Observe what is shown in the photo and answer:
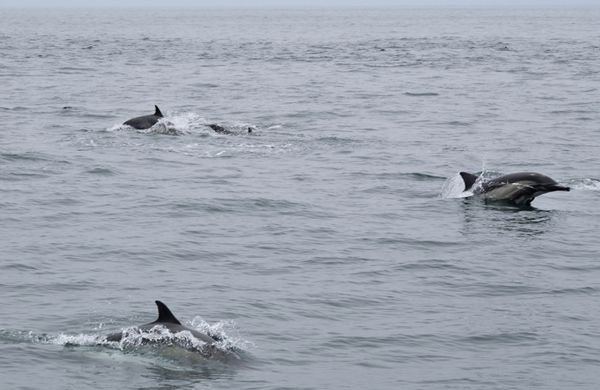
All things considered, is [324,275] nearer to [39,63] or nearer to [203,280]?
[203,280]

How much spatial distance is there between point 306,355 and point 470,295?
350 centimetres

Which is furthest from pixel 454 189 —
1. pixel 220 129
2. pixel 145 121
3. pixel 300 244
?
pixel 145 121

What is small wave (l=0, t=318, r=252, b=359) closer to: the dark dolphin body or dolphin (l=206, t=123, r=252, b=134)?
the dark dolphin body

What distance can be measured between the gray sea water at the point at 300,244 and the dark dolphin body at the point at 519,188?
478mm

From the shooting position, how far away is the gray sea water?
13805mm

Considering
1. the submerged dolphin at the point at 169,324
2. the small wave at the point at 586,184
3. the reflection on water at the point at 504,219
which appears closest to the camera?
the submerged dolphin at the point at 169,324

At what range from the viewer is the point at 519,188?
74.3 feet

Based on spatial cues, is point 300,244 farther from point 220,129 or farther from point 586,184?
point 220,129

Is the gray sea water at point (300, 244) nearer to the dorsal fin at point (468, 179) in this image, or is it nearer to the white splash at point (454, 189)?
the white splash at point (454, 189)

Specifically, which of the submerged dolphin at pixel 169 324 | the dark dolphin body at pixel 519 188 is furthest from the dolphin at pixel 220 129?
the submerged dolphin at pixel 169 324

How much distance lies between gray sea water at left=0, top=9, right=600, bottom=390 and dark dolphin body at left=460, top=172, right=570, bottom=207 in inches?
18.8

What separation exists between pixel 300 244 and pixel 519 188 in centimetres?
526

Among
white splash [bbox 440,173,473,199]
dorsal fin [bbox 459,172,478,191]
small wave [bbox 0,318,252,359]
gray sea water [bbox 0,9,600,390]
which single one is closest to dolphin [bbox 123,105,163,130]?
gray sea water [bbox 0,9,600,390]

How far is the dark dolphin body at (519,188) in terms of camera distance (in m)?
22.5
